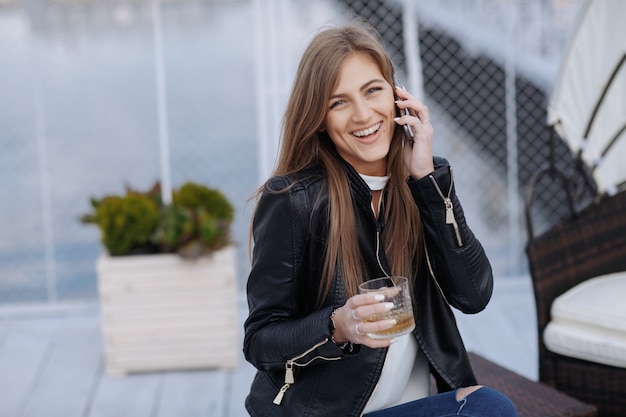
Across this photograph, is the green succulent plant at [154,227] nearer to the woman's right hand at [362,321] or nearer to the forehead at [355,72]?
the forehead at [355,72]

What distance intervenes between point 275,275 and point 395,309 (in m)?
0.29

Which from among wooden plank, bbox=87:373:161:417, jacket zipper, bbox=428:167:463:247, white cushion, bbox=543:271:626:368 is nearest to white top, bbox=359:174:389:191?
jacket zipper, bbox=428:167:463:247

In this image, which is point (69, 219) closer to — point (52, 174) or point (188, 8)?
point (52, 174)

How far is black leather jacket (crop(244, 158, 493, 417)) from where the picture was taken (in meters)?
1.71

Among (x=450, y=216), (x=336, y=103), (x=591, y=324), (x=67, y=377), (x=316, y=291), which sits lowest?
(x=67, y=377)

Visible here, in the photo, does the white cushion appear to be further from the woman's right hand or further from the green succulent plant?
the green succulent plant

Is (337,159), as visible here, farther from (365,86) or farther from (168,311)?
(168,311)

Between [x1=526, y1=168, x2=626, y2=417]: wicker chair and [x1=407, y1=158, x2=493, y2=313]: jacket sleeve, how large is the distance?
2.73ft

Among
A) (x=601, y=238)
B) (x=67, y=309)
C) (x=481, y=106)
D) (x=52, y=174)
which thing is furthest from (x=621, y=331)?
(x=52, y=174)

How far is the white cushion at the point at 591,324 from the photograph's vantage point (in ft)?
8.00

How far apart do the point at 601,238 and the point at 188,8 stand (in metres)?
9.62

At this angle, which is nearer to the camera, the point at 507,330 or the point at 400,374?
the point at 400,374

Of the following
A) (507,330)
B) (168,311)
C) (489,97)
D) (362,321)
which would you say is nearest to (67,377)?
(168,311)

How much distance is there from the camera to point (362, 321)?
1515 mm
